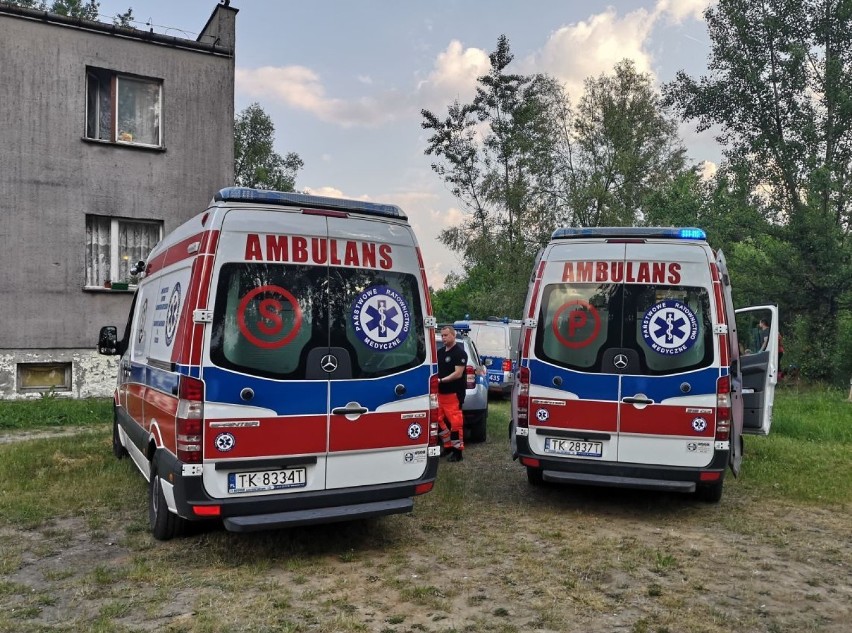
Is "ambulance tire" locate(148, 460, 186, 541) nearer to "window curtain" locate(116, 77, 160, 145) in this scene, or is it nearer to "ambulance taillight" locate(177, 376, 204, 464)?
"ambulance taillight" locate(177, 376, 204, 464)

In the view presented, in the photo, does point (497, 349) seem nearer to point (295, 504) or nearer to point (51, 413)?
point (51, 413)

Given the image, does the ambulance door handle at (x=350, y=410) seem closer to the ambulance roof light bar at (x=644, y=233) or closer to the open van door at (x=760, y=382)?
the ambulance roof light bar at (x=644, y=233)

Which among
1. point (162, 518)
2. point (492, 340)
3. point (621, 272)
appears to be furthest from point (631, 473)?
point (492, 340)

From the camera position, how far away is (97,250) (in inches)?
541

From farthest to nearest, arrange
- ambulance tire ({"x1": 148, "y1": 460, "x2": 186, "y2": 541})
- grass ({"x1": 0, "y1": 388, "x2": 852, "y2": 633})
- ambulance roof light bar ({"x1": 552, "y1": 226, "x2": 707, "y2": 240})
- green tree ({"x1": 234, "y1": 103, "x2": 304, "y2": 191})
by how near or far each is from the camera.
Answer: green tree ({"x1": 234, "y1": 103, "x2": 304, "y2": 191}) → ambulance roof light bar ({"x1": 552, "y1": 226, "x2": 707, "y2": 240}) → ambulance tire ({"x1": 148, "y1": 460, "x2": 186, "y2": 541}) → grass ({"x1": 0, "y1": 388, "x2": 852, "y2": 633})

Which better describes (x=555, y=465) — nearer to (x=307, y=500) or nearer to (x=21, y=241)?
(x=307, y=500)

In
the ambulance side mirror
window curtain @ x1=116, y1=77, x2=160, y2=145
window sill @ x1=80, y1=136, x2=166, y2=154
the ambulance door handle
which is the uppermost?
window curtain @ x1=116, y1=77, x2=160, y2=145

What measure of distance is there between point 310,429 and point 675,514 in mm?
3637

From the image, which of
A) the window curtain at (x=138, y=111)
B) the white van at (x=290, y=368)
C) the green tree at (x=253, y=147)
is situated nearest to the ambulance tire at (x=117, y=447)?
the white van at (x=290, y=368)

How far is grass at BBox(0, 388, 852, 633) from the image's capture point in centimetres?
402

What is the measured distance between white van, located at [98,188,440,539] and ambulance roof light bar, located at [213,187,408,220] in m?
0.01

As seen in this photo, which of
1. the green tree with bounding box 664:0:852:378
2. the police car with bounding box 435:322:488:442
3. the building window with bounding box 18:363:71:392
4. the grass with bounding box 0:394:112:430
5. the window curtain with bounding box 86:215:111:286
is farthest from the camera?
the green tree with bounding box 664:0:852:378

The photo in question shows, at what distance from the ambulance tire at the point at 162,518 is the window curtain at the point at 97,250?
9.40m

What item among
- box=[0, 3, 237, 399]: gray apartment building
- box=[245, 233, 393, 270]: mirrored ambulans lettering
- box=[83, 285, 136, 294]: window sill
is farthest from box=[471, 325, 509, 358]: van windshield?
box=[245, 233, 393, 270]: mirrored ambulans lettering
